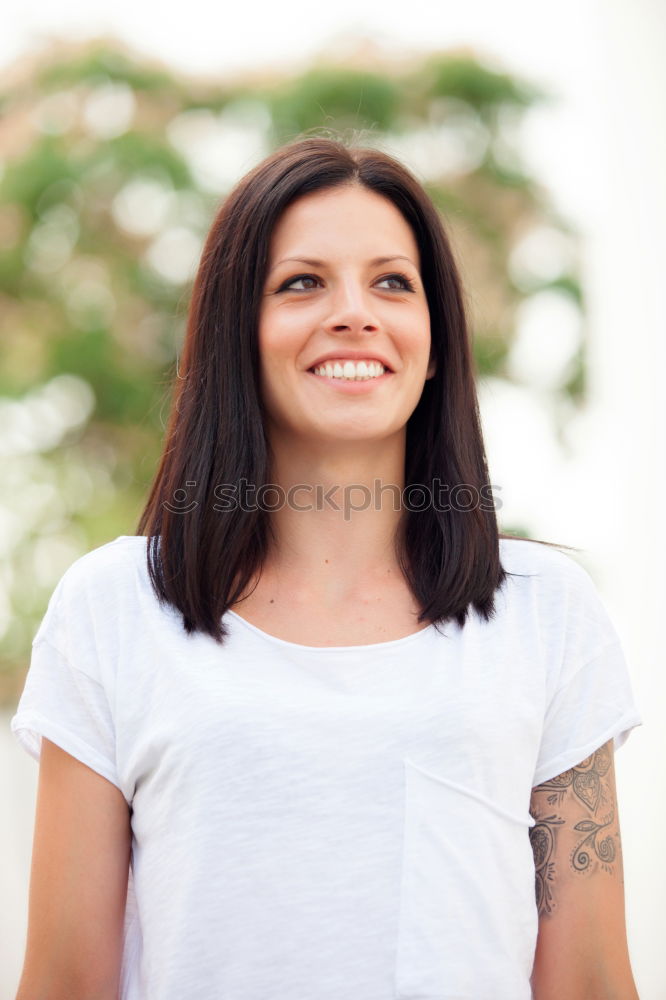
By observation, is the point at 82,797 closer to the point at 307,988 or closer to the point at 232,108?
the point at 307,988

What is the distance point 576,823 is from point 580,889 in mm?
86

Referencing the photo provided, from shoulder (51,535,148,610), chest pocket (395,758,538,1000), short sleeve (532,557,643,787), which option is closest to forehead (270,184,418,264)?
shoulder (51,535,148,610)

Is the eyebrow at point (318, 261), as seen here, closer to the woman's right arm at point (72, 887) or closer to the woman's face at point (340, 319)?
the woman's face at point (340, 319)

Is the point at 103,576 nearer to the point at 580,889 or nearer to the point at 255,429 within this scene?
the point at 255,429

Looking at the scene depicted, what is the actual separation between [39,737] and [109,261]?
9.00 feet

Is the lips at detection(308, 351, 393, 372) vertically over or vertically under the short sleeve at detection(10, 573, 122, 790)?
over

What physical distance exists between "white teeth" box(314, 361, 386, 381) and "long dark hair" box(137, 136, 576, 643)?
0.13 m

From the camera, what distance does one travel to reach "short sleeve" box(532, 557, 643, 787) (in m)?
1.40

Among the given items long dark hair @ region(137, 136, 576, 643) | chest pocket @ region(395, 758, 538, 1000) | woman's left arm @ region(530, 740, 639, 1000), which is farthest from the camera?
long dark hair @ region(137, 136, 576, 643)

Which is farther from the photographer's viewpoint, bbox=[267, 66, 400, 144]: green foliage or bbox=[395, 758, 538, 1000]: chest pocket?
bbox=[267, 66, 400, 144]: green foliage

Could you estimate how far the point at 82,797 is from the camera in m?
1.34

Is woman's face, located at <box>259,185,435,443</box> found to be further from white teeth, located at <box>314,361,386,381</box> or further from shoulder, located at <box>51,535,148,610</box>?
shoulder, located at <box>51,535,148,610</box>

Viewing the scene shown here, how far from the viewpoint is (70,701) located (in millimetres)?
1369

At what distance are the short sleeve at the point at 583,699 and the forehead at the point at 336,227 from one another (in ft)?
1.94
